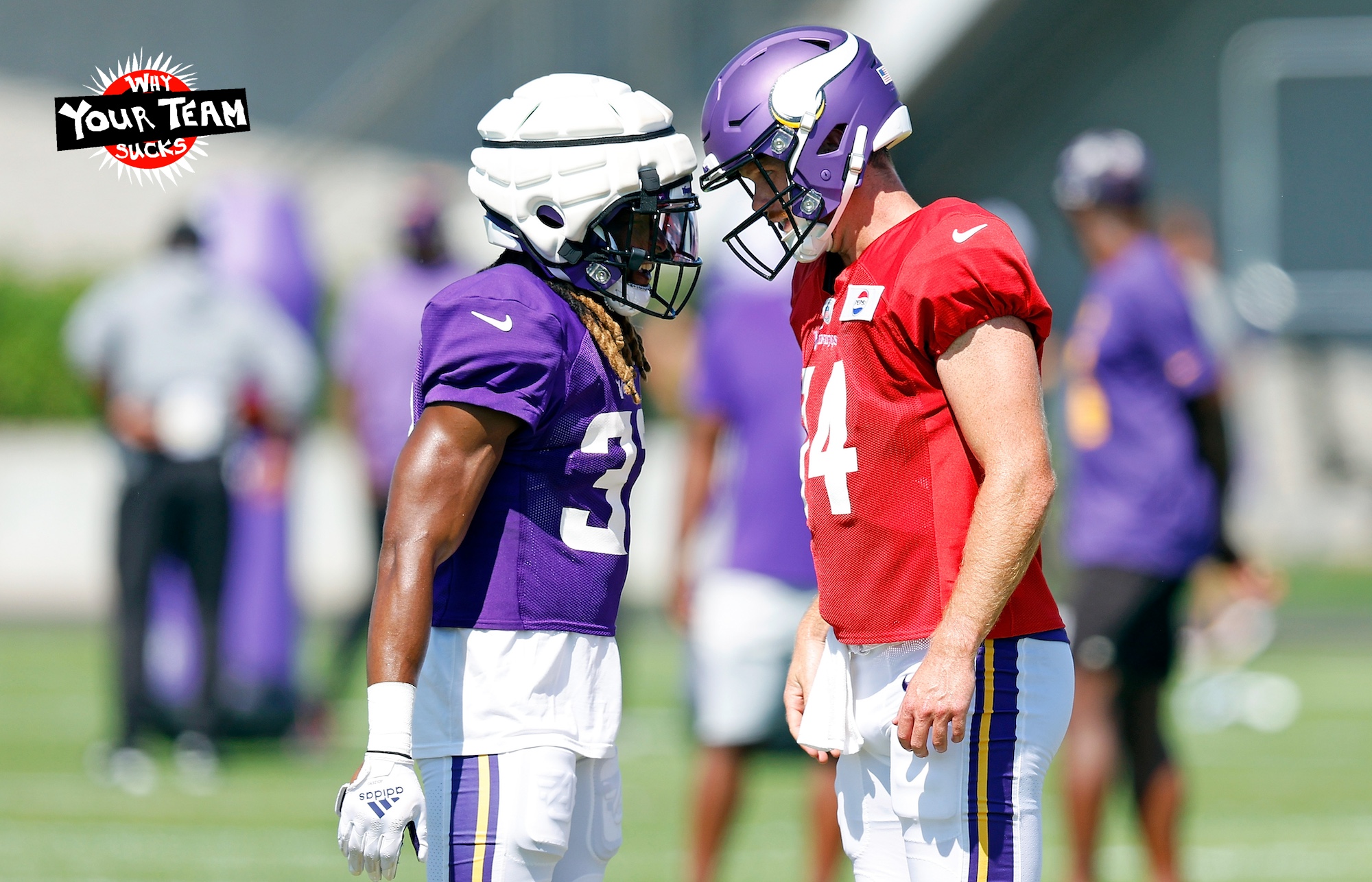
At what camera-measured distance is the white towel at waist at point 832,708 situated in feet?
10.6

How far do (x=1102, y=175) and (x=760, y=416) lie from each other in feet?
4.45

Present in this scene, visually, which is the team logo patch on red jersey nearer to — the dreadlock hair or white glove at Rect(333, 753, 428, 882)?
the dreadlock hair

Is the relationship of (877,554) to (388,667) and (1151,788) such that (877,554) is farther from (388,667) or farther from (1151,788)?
(1151,788)

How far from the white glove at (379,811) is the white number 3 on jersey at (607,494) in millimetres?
512

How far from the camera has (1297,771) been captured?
8.26m

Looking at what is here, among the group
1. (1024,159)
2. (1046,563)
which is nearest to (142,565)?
Answer: (1046,563)

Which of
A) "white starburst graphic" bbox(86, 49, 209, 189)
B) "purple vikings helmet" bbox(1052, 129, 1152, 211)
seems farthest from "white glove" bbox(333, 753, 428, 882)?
"purple vikings helmet" bbox(1052, 129, 1152, 211)

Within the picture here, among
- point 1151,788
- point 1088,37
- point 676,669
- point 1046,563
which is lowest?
point 1151,788

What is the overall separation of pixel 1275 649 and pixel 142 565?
7678 millimetres

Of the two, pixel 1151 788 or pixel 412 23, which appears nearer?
pixel 1151 788

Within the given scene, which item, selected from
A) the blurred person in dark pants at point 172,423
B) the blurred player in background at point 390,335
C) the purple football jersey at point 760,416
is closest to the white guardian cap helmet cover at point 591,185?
the purple football jersey at point 760,416

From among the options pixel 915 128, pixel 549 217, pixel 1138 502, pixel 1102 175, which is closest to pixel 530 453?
pixel 549 217

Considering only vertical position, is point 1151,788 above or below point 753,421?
below

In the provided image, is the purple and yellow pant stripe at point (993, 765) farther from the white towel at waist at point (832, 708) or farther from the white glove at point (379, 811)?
the white glove at point (379, 811)
